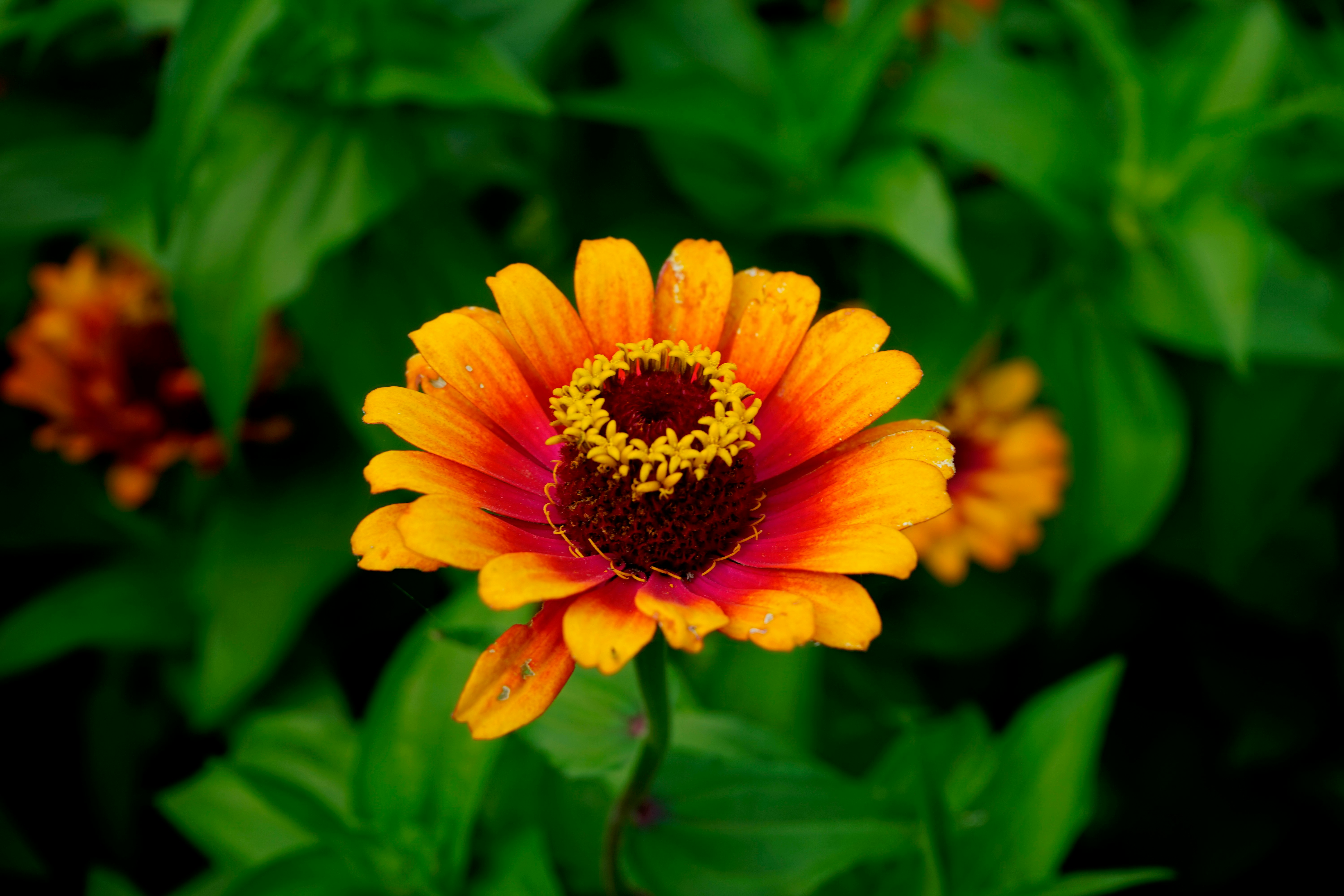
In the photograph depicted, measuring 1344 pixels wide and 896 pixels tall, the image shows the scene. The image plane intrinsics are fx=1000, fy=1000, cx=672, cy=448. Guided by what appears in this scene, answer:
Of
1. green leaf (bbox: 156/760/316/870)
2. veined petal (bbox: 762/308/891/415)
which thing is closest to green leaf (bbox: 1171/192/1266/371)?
veined petal (bbox: 762/308/891/415)

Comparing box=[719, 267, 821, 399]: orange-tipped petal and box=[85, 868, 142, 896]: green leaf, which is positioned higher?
box=[719, 267, 821, 399]: orange-tipped petal

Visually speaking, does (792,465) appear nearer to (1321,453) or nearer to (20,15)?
(1321,453)

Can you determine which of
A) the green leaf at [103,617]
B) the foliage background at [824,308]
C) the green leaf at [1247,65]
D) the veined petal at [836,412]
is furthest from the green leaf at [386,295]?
the green leaf at [1247,65]

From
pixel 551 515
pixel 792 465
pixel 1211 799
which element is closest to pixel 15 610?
pixel 551 515

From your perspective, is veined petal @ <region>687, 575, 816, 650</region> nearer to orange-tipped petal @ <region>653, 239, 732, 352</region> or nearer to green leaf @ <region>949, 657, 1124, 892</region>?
orange-tipped petal @ <region>653, 239, 732, 352</region>

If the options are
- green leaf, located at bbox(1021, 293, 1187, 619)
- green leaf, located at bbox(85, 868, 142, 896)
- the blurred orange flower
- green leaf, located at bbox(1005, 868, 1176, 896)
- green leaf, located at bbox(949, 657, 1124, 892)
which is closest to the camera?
green leaf, located at bbox(1005, 868, 1176, 896)
